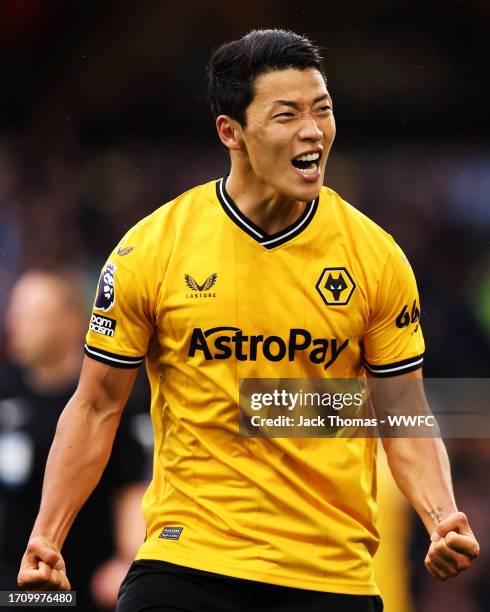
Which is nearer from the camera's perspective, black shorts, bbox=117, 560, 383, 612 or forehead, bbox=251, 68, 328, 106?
black shorts, bbox=117, 560, 383, 612

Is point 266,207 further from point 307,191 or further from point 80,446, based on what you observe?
point 80,446

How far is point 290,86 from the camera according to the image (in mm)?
3924

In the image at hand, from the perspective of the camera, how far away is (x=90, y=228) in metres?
9.50

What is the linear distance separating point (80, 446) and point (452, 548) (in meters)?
1.16

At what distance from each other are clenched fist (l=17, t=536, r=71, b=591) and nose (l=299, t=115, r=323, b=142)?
4.62 ft

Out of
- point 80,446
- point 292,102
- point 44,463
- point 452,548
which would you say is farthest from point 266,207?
point 44,463

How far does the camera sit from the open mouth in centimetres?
390

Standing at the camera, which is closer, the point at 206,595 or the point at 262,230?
the point at 206,595

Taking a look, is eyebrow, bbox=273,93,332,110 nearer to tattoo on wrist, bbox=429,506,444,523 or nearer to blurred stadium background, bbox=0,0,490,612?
tattoo on wrist, bbox=429,506,444,523

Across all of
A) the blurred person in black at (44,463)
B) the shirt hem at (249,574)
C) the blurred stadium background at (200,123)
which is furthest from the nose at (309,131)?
the blurred stadium background at (200,123)

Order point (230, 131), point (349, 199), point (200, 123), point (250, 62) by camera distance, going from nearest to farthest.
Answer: point (250, 62) → point (230, 131) → point (349, 199) → point (200, 123)

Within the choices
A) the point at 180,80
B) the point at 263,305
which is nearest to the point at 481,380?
the point at 180,80

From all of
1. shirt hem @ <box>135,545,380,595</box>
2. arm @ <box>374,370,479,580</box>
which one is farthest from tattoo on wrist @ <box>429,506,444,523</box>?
shirt hem @ <box>135,545,380,595</box>

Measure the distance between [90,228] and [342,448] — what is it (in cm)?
576
